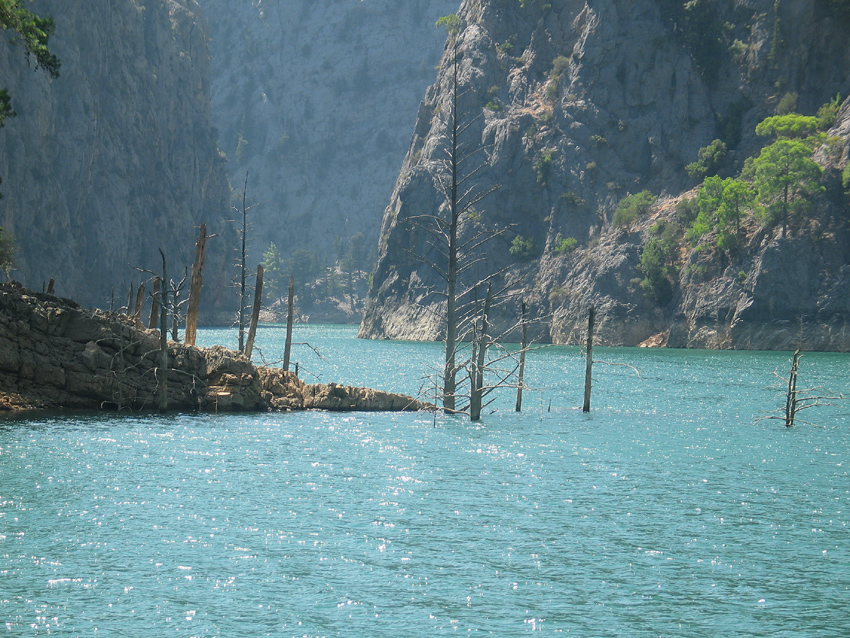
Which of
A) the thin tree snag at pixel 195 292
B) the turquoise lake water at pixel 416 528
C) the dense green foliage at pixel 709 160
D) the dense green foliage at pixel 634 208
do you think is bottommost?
the turquoise lake water at pixel 416 528

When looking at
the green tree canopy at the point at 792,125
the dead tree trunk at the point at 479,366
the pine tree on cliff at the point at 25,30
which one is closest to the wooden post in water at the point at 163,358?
the pine tree on cliff at the point at 25,30

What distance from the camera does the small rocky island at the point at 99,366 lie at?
39.1m

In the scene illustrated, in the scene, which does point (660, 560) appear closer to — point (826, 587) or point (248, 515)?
point (826, 587)

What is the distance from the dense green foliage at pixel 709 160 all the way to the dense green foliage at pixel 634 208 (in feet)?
19.9

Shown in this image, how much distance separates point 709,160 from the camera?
112 m

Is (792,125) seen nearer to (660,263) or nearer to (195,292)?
(660,263)

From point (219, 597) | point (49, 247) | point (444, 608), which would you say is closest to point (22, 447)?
point (219, 597)

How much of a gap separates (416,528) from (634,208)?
3889 inches

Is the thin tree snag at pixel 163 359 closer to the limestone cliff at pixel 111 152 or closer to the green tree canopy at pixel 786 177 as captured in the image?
the limestone cliff at pixel 111 152

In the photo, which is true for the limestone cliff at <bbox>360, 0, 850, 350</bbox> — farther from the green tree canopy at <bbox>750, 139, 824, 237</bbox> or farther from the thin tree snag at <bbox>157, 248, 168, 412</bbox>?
the thin tree snag at <bbox>157, 248, 168, 412</bbox>

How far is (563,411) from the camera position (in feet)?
153

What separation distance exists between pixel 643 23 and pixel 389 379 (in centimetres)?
8002

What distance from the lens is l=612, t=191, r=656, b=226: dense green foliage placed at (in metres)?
114

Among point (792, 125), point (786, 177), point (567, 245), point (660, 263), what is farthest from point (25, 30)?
point (567, 245)
